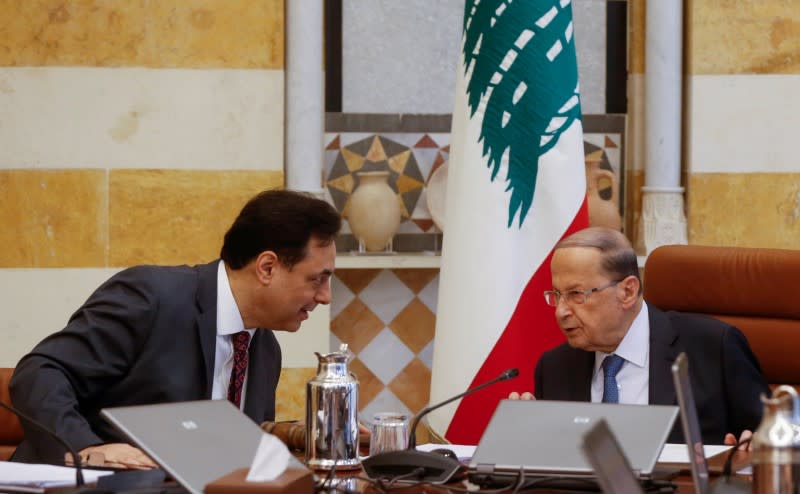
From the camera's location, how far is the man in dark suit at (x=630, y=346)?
2.99 meters

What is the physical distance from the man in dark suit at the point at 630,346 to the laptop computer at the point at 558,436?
934 mm

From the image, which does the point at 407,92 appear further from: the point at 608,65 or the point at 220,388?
the point at 220,388

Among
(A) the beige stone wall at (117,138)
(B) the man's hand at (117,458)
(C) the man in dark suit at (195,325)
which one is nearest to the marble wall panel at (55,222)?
(A) the beige stone wall at (117,138)

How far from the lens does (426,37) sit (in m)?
4.99

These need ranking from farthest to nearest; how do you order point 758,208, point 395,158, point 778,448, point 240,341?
point 395,158, point 758,208, point 240,341, point 778,448

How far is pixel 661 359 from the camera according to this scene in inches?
118

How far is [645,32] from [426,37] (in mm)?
861

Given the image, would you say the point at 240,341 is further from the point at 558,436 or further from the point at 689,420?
the point at 689,420

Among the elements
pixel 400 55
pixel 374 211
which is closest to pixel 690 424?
pixel 374 211

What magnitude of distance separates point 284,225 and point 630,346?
3.00ft

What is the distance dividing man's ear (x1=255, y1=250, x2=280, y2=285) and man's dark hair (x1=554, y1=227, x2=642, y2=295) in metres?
0.75

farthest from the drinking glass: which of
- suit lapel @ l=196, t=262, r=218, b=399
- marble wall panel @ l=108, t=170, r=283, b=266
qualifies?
marble wall panel @ l=108, t=170, r=283, b=266

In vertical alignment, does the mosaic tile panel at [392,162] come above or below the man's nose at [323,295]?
above

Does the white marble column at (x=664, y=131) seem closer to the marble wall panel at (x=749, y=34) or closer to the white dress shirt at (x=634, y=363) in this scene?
the marble wall panel at (x=749, y=34)
